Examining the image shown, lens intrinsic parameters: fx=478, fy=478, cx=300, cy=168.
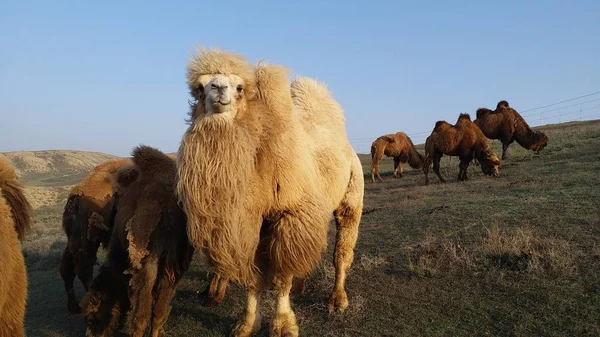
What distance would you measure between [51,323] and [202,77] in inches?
172

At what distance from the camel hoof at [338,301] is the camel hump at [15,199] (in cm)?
334

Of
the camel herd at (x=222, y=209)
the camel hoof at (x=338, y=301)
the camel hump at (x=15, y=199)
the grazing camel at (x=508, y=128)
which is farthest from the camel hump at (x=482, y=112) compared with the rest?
the camel hump at (x=15, y=199)

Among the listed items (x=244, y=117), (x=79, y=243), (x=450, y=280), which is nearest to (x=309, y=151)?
(x=244, y=117)

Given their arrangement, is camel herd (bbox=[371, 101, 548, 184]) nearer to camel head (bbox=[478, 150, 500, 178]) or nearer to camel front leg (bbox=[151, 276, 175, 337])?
camel head (bbox=[478, 150, 500, 178])

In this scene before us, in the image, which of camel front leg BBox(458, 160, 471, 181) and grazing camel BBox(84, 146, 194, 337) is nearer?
grazing camel BBox(84, 146, 194, 337)

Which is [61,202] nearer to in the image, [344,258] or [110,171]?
[110,171]

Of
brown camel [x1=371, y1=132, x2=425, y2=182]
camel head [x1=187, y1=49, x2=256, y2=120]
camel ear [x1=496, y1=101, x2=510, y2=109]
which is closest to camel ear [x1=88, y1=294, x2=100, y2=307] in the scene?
camel head [x1=187, y1=49, x2=256, y2=120]

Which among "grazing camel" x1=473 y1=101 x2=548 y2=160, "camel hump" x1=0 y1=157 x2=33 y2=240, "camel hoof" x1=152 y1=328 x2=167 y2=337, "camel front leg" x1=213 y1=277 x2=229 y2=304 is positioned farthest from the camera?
"grazing camel" x1=473 y1=101 x2=548 y2=160

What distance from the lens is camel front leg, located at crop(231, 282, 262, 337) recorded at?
5.07m

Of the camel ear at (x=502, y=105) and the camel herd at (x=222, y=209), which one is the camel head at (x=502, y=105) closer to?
the camel ear at (x=502, y=105)

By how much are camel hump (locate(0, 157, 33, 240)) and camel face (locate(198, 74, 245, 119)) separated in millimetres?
1921

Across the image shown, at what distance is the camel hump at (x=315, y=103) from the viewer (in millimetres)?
6305

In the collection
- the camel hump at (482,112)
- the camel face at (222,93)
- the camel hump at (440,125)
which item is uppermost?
the camel hump at (482,112)

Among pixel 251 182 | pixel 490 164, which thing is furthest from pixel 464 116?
pixel 251 182
